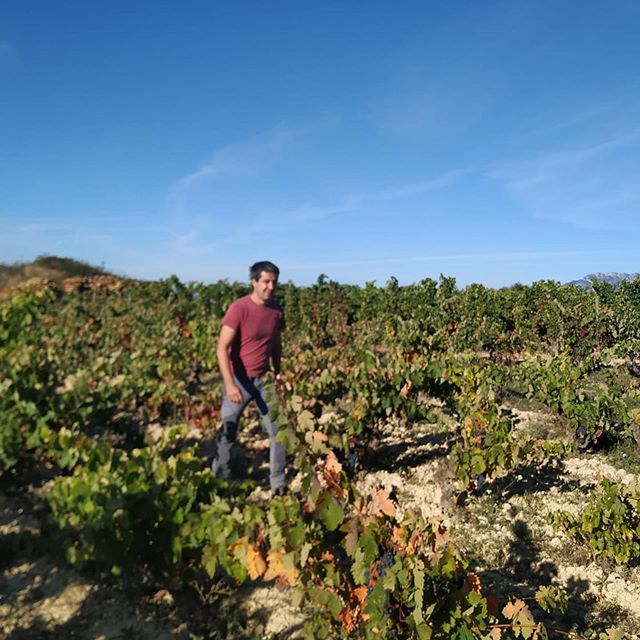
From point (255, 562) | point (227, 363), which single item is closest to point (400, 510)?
point (227, 363)

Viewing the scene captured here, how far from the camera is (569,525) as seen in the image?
12.4 feet

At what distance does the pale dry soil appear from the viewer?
2854mm

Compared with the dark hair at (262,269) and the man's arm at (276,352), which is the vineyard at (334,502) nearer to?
the man's arm at (276,352)

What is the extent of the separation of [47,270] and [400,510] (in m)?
28.8

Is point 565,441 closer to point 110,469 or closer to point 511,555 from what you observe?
point 511,555

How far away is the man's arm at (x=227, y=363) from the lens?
155 inches

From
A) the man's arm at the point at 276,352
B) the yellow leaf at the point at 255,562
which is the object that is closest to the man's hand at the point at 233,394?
the man's arm at the point at 276,352

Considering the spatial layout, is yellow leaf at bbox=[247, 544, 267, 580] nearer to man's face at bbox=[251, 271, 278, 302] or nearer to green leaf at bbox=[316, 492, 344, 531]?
green leaf at bbox=[316, 492, 344, 531]

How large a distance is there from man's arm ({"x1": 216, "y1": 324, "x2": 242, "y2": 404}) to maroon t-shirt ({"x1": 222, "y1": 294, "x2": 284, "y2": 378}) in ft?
0.21

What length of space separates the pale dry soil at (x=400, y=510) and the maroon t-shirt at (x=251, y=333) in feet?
4.00

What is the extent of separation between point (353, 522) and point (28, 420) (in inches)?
138

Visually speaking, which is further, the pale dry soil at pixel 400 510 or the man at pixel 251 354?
the man at pixel 251 354

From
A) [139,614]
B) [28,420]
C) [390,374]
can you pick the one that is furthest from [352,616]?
[28,420]

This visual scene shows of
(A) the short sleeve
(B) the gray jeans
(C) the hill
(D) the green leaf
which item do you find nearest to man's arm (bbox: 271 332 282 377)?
(B) the gray jeans
